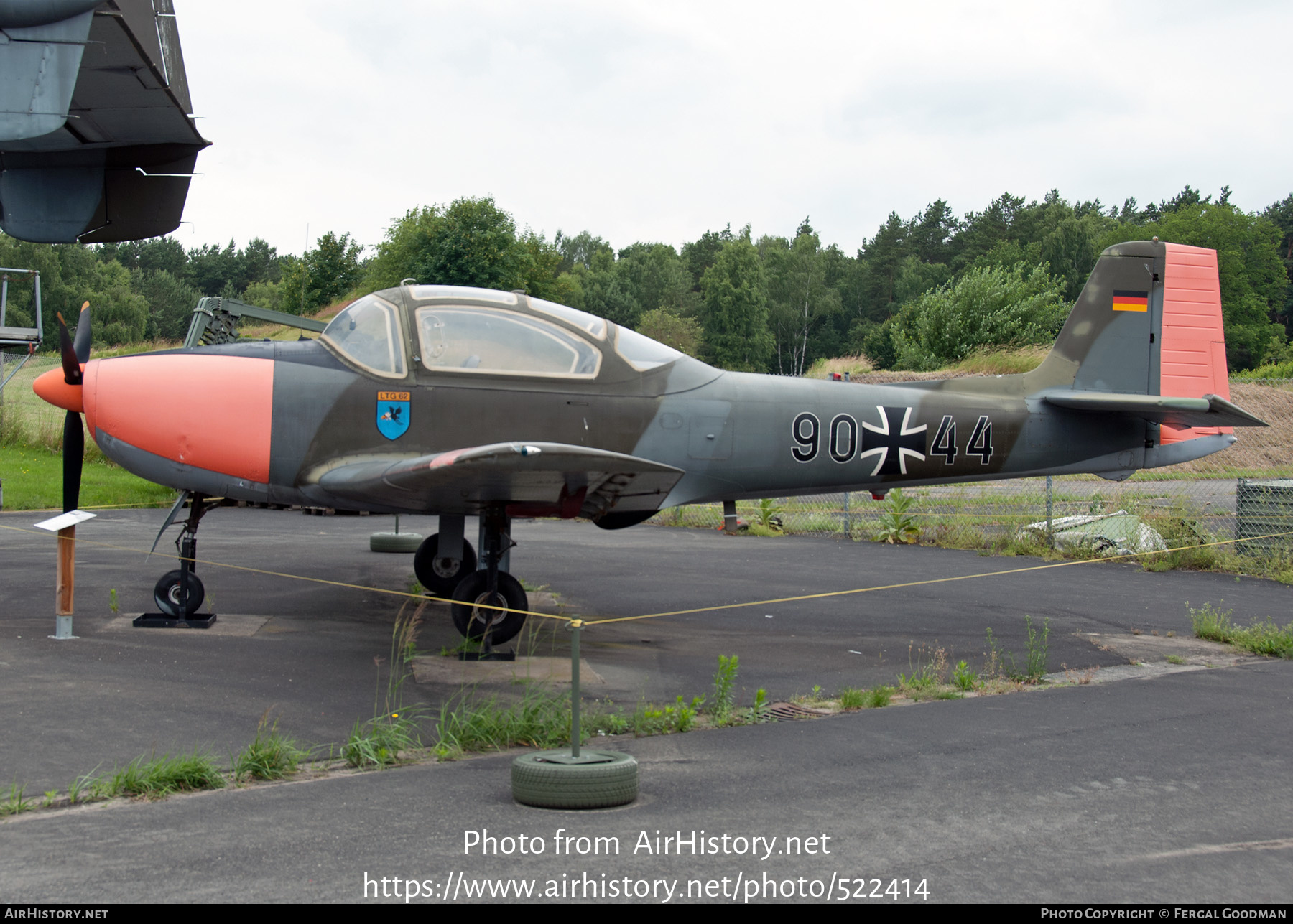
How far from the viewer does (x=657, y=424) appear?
818 cm

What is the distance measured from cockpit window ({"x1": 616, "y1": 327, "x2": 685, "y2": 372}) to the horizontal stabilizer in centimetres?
394

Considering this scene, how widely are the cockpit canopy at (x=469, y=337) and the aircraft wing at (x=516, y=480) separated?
0.92 m

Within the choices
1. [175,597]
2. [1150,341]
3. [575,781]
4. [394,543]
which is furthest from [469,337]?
[1150,341]

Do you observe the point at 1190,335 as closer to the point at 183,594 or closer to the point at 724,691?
the point at 724,691

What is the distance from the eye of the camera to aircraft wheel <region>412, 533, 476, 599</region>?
31.7 feet

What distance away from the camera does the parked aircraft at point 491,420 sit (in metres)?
7.50

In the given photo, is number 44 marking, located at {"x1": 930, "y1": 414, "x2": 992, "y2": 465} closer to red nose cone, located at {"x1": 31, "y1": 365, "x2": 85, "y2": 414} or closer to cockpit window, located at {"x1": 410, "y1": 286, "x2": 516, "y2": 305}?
cockpit window, located at {"x1": 410, "y1": 286, "x2": 516, "y2": 305}

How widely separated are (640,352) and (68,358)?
463cm

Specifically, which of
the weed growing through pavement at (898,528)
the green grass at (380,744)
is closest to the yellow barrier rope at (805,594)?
the weed growing through pavement at (898,528)

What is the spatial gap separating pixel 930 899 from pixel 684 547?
11743 millimetres

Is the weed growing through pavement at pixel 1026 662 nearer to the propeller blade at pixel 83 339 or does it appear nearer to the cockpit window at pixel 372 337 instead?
the cockpit window at pixel 372 337

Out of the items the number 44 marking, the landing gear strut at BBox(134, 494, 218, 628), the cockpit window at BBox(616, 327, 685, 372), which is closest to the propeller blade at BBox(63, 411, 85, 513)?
the landing gear strut at BBox(134, 494, 218, 628)

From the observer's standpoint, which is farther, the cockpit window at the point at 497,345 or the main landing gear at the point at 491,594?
the cockpit window at the point at 497,345

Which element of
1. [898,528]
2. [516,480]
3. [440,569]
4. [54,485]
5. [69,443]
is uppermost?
[69,443]
